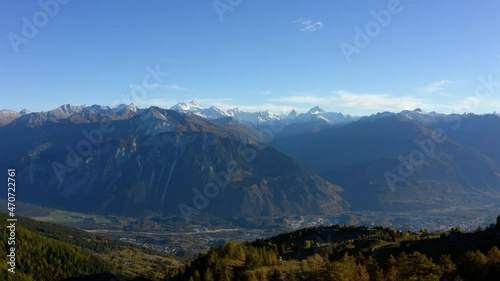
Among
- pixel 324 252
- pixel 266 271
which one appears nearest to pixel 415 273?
pixel 266 271

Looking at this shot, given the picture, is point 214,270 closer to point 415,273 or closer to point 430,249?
point 415,273

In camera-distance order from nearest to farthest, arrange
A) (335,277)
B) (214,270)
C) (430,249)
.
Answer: (335,277), (214,270), (430,249)

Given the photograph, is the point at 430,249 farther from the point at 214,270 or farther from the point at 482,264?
the point at 214,270

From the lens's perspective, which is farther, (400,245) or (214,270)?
(400,245)

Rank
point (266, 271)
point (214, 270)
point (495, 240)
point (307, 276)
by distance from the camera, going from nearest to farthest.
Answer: point (307, 276) → point (266, 271) → point (214, 270) → point (495, 240)

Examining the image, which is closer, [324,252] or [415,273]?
[415,273]

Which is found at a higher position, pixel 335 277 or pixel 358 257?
pixel 335 277

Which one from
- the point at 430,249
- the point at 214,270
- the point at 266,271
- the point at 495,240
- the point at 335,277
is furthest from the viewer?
the point at 430,249

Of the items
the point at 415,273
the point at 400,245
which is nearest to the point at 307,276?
the point at 415,273

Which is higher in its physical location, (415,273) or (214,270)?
(415,273)
